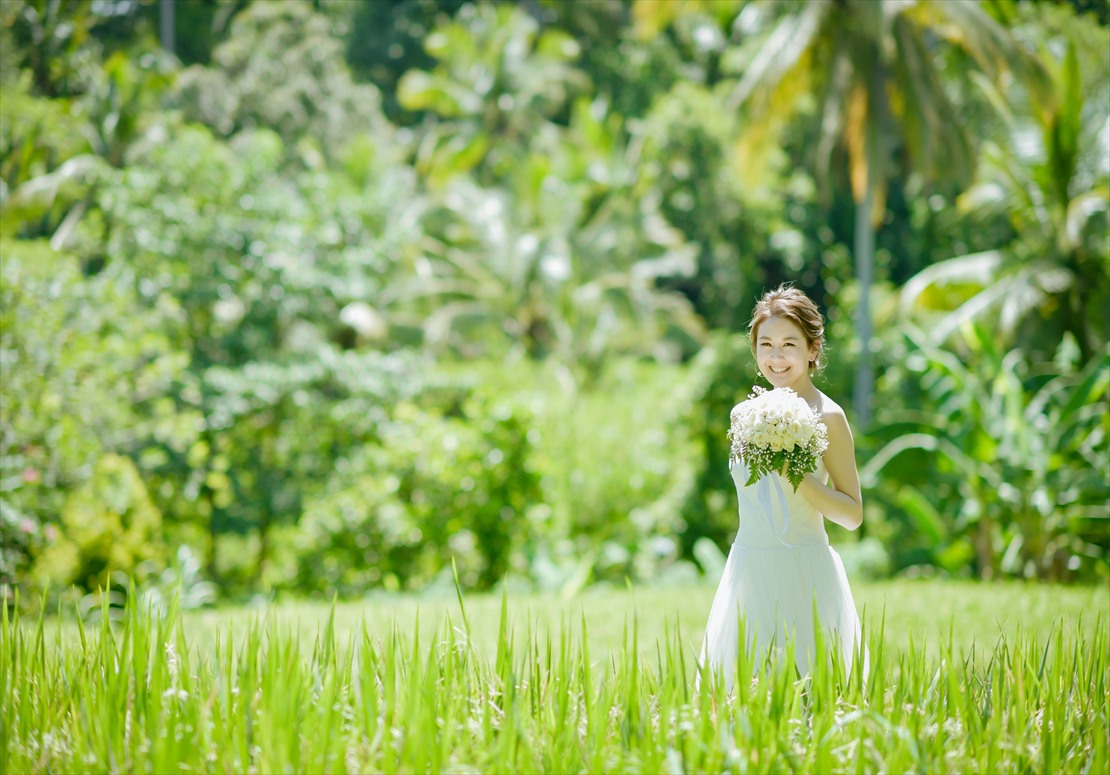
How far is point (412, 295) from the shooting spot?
66.8ft

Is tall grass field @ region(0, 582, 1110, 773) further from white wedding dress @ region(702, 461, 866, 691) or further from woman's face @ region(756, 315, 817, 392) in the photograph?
woman's face @ region(756, 315, 817, 392)

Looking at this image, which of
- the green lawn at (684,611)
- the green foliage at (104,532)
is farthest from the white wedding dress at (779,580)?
the green foliage at (104,532)

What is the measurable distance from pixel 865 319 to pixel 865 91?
3209 mm

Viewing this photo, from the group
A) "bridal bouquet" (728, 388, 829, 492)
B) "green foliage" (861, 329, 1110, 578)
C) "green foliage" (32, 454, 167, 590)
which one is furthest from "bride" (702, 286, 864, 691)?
"green foliage" (861, 329, 1110, 578)

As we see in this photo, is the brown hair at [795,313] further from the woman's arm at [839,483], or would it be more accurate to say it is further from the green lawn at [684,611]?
the green lawn at [684,611]

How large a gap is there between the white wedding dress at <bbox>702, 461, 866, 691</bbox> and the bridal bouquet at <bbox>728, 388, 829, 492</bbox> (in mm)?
195

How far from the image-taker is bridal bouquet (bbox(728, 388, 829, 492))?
9.50 ft

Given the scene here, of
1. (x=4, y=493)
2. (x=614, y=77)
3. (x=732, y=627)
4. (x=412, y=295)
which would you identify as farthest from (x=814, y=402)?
(x=614, y=77)

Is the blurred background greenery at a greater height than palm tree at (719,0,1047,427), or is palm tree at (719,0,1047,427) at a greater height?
palm tree at (719,0,1047,427)

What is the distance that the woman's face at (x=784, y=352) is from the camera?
325 cm

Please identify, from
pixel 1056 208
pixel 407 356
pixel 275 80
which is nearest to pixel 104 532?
pixel 407 356

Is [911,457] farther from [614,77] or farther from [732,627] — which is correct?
[614,77]

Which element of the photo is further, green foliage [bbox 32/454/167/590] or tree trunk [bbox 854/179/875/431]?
tree trunk [bbox 854/179/875/431]

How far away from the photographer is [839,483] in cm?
319
